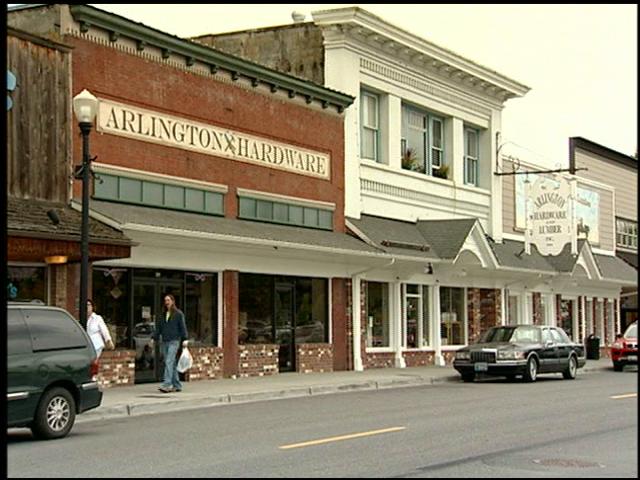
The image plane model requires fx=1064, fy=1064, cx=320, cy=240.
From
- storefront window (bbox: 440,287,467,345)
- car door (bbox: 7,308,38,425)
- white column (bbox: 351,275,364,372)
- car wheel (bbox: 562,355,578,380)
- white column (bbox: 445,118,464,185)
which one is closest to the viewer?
car door (bbox: 7,308,38,425)

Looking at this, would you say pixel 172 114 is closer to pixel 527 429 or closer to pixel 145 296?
pixel 145 296

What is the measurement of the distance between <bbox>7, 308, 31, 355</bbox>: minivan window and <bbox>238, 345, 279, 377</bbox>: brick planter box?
11401 millimetres

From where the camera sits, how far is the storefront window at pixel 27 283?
19438 millimetres

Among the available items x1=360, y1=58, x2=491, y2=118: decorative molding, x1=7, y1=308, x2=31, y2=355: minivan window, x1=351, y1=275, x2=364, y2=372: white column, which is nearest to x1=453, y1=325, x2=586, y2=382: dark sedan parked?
x1=351, y1=275, x2=364, y2=372: white column

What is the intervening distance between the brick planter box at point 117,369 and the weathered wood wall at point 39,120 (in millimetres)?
3279

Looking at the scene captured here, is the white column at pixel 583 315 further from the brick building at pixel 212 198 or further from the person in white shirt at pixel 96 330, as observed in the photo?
the person in white shirt at pixel 96 330

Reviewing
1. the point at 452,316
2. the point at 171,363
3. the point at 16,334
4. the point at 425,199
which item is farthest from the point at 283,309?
the point at 16,334

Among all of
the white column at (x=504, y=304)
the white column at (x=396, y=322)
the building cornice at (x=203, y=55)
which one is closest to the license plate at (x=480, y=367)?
the white column at (x=396, y=322)

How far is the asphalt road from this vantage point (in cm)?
1065

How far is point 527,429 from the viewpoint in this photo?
561 inches

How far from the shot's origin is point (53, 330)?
14.0m

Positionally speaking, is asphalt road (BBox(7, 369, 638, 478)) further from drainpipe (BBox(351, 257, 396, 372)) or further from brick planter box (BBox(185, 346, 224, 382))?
drainpipe (BBox(351, 257, 396, 372))

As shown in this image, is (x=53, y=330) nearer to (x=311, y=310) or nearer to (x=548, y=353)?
(x=311, y=310)

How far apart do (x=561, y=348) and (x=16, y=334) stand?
1713 cm
